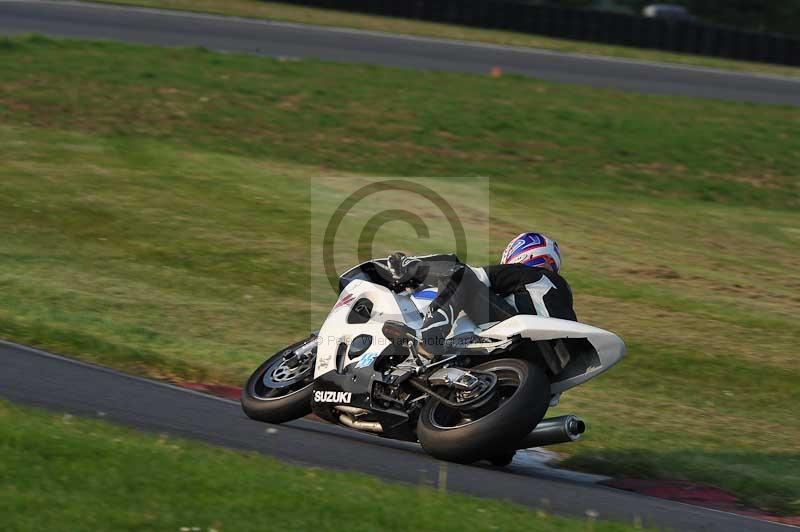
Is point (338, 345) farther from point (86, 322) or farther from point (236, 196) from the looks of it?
point (236, 196)

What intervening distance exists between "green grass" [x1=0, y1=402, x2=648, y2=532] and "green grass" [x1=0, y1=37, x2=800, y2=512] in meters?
2.85

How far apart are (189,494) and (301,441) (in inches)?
77.6

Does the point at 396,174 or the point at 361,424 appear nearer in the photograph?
the point at 361,424

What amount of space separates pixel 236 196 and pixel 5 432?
1082 cm

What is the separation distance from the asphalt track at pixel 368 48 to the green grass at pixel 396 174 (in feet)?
6.06

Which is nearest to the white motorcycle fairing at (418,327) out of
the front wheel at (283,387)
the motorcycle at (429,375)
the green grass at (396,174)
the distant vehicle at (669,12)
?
the motorcycle at (429,375)

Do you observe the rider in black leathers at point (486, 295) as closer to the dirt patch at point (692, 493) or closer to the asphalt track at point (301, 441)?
the asphalt track at point (301, 441)

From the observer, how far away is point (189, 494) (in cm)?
618

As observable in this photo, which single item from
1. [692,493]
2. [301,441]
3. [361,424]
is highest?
[361,424]

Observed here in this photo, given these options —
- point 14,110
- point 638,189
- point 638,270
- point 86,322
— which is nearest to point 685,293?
point 638,270

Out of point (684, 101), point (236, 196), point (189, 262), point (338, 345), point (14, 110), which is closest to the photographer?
point (338, 345)

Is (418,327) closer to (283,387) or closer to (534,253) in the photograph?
(534,253)

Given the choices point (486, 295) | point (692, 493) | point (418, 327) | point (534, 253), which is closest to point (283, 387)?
point (418, 327)

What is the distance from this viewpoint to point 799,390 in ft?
A: 39.6
